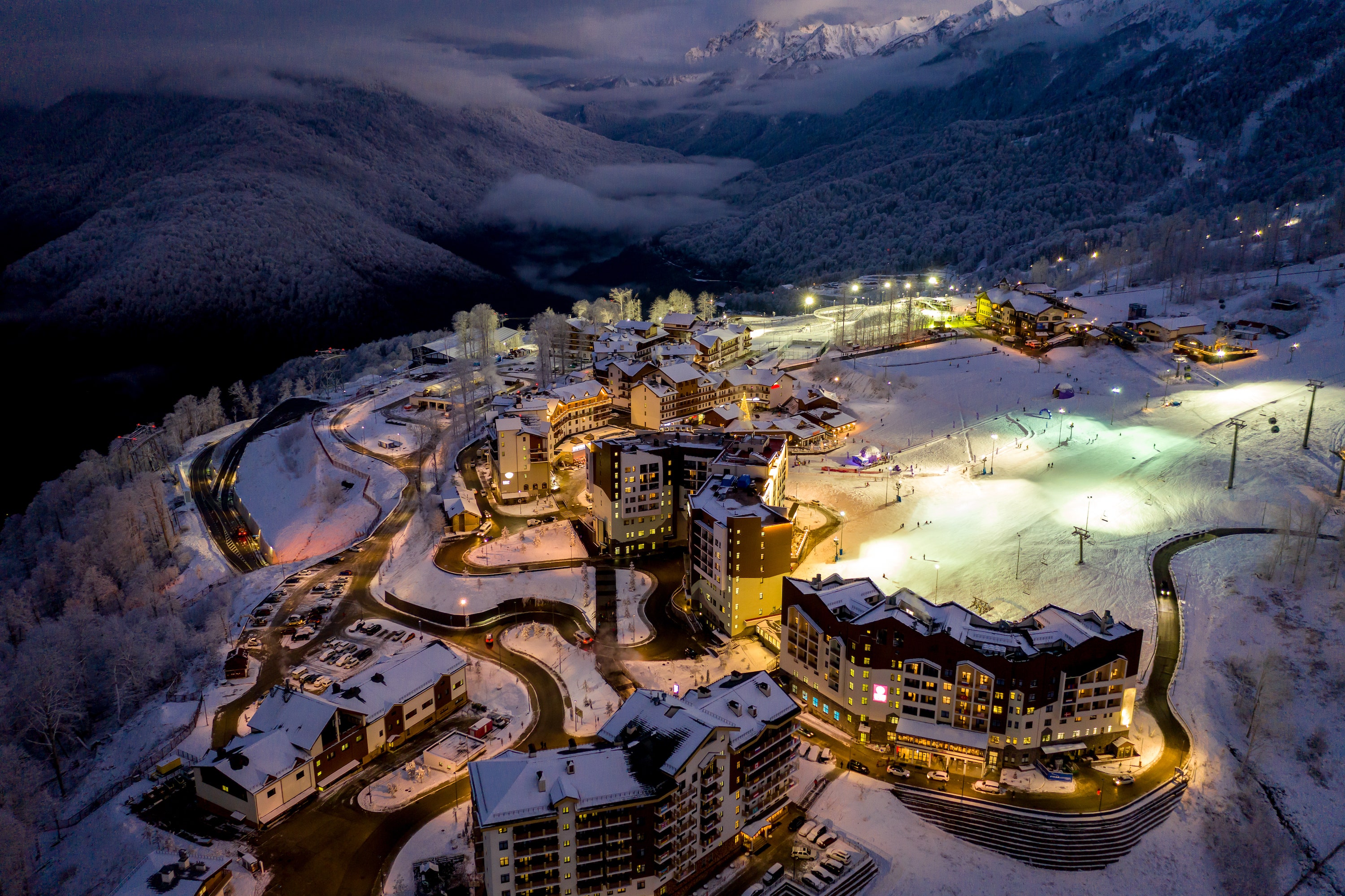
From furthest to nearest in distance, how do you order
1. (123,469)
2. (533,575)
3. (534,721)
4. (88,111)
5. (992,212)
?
(88,111) < (992,212) < (123,469) < (533,575) < (534,721)

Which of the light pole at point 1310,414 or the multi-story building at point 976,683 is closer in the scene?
the multi-story building at point 976,683

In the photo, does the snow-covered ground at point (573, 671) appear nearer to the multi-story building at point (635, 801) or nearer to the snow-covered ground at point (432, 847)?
the snow-covered ground at point (432, 847)

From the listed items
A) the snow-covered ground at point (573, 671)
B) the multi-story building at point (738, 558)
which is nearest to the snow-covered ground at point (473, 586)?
the snow-covered ground at point (573, 671)

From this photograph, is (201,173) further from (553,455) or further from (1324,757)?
(1324,757)

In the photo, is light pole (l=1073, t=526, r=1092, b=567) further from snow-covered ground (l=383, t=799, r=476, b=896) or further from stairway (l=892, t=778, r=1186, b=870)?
snow-covered ground (l=383, t=799, r=476, b=896)

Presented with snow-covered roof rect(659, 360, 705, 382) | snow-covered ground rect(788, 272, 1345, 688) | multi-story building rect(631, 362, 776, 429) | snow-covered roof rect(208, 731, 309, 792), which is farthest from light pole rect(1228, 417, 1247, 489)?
snow-covered roof rect(208, 731, 309, 792)

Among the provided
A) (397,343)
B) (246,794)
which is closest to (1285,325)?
(246,794)

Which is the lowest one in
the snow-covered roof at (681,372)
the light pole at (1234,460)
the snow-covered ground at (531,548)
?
the snow-covered ground at (531,548)
